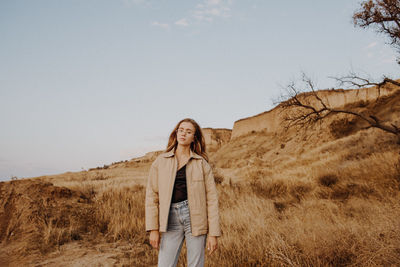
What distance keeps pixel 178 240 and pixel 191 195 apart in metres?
0.42

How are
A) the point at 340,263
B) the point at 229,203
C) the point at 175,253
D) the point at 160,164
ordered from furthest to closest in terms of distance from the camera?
the point at 229,203 < the point at 340,263 < the point at 160,164 < the point at 175,253

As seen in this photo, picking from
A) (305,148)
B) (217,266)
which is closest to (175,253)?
(217,266)

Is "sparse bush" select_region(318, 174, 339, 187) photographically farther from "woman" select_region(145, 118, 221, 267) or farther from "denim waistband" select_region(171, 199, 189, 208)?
"denim waistband" select_region(171, 199, 189, 208)

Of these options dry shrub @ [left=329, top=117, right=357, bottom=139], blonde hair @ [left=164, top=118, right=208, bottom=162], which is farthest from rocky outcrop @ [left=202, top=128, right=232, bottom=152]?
blonde hair @ [left=164, top=118, right=208, bottom=162]

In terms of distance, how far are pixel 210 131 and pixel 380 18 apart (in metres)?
49.1

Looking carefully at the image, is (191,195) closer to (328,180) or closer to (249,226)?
(249,226)

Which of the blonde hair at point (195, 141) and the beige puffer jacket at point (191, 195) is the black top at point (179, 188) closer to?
the beige puffer jacket at point (191, 195)

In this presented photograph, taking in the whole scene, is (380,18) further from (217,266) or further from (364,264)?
(217,266)

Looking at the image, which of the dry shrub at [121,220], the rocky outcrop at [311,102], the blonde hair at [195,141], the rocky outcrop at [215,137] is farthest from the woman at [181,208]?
the rocky outcrop at [215,137]

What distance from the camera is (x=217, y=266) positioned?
10.1ft

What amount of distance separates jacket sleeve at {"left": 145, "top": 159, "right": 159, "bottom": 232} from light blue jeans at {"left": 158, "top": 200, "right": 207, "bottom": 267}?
Answer: 0.41 ft

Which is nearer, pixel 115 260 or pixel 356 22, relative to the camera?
pixel 115 260

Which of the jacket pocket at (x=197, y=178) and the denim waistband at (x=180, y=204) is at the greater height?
the jacket pocket at (x=197, y=178)

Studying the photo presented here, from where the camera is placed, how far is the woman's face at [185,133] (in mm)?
2268
